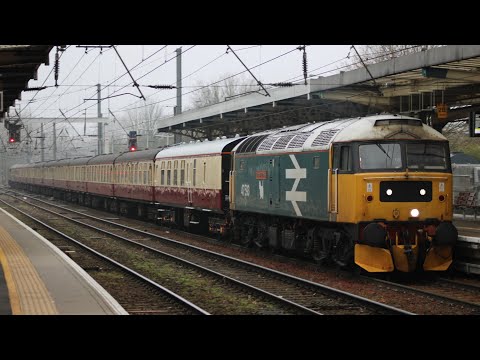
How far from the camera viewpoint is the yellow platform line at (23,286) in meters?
10.7

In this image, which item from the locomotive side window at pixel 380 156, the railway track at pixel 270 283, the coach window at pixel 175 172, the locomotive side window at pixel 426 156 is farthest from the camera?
the coach window at pixel 175 172

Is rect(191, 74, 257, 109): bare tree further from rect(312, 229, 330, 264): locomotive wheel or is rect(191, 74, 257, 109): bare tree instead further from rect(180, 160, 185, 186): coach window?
rect(312, 229, 330, 264): locomotive wheel

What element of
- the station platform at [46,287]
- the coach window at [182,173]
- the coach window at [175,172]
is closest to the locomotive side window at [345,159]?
the station platform at [46,287]

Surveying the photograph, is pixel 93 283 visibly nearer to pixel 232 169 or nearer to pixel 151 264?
pixel 151 264

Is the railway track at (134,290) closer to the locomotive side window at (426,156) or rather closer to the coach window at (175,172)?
the locomotive side window at (426,156)

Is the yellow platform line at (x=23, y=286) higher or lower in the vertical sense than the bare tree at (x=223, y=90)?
lower

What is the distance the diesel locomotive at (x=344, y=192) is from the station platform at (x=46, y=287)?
5.15 m

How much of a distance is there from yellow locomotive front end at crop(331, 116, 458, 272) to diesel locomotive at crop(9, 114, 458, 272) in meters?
0.02

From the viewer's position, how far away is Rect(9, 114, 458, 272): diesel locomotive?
14227 mm

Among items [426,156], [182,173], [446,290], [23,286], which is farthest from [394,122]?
[182,173]

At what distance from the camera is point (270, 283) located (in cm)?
1490

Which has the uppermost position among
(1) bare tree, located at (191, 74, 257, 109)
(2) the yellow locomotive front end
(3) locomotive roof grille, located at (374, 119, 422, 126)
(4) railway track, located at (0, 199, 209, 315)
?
(1) bare tree, located at (191, 74, 257, 109)

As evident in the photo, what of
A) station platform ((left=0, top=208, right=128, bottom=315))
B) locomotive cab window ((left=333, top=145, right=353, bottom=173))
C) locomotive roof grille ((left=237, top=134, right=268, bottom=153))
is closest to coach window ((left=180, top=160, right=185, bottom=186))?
locomotive roof grille ((left=237, top=134, right=268, bottom=153))
